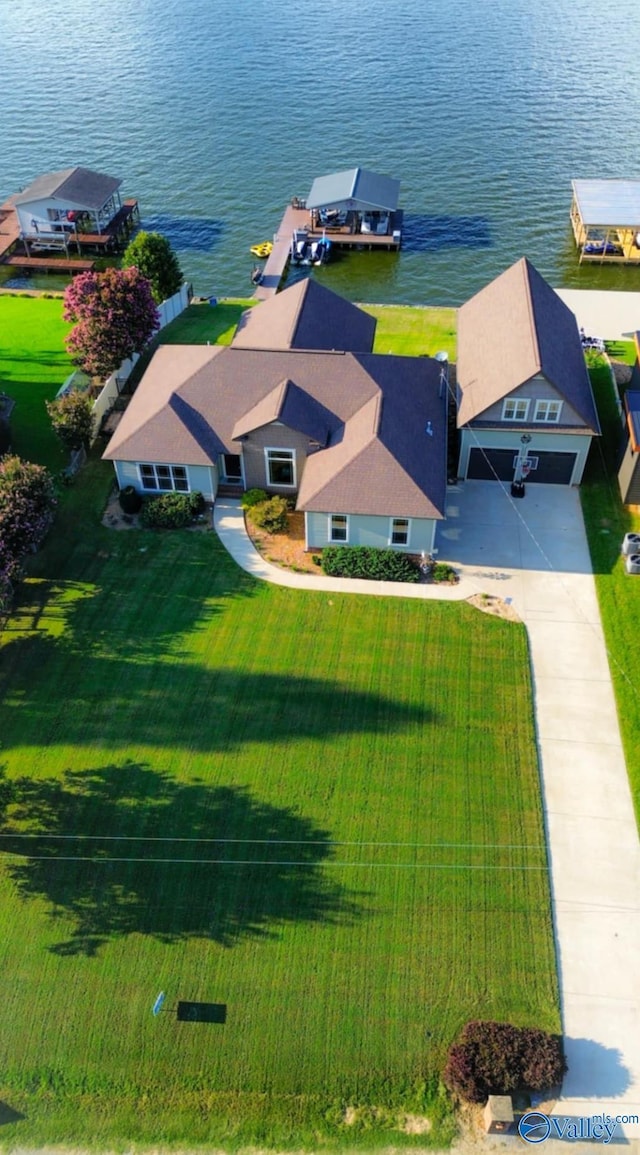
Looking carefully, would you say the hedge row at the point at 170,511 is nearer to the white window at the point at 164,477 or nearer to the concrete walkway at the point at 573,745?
the white window at the point at 164,477

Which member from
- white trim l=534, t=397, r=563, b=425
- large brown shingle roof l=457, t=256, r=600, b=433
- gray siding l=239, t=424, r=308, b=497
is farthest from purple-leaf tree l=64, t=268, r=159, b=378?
white trim l=534, t=397, r=563, b=425

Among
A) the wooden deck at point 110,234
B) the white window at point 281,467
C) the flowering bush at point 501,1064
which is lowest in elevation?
the flowering bush at point 501,1064

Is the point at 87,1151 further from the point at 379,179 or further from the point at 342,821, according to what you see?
the point at 379,179

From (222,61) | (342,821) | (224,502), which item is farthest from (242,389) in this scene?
(222,61)

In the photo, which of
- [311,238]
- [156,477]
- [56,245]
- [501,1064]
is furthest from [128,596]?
[56,245]

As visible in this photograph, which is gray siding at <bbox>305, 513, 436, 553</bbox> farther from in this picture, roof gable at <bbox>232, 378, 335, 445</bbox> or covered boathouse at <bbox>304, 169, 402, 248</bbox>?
covered boathouse at <bbox>304, 169, 402, 248</bbox>

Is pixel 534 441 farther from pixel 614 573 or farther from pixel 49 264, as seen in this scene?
pixel 49 264

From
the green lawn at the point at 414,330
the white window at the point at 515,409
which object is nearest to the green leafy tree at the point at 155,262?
the green lawn at the point at 414,330
